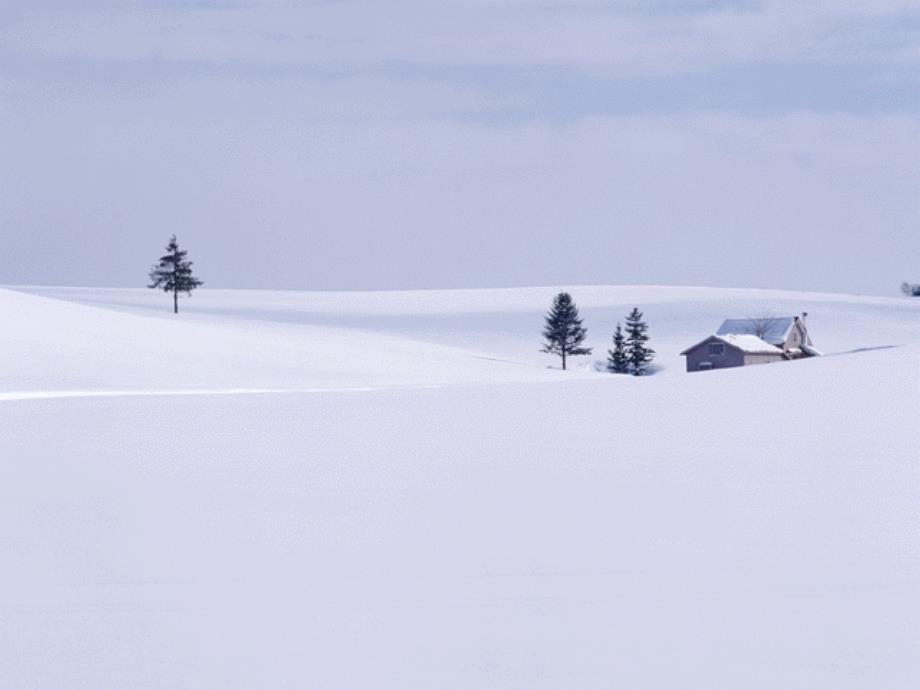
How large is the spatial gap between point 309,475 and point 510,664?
18.7ft

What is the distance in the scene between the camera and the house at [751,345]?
72750mm

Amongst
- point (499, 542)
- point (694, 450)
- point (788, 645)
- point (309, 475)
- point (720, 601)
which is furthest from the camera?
point (694, 450)

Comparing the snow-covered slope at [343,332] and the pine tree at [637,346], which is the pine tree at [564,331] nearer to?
the snow-covered slope at [343,332]

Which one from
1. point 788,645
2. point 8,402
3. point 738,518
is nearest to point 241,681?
point 788,645

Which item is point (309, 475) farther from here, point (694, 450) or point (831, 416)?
point (831, 416)

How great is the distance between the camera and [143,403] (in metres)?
20.6

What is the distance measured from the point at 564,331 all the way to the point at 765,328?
37.6 ft

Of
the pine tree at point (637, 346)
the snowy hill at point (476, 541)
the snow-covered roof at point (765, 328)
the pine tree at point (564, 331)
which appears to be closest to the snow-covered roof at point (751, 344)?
the snow-covered roof at point (765, 328)

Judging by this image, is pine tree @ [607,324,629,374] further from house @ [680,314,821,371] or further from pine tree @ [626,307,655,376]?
house @ [680,314,821,371]

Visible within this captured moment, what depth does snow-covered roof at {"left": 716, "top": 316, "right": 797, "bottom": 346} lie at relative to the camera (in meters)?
77.1

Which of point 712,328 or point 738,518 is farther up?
point 712,328

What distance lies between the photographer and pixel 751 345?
73812 millimetres

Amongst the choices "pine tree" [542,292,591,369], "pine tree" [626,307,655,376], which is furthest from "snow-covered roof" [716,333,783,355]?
"pine tree" [542,292,591,369]

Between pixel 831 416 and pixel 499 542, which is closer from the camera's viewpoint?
pixel 499 542
